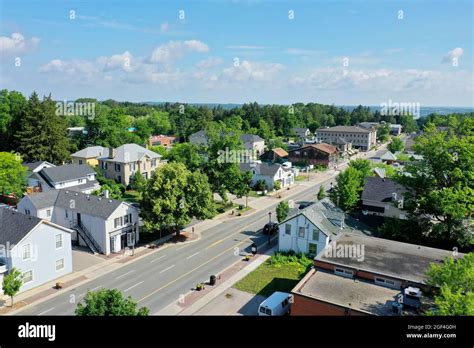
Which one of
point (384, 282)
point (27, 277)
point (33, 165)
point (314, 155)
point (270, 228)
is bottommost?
point (27, 277)

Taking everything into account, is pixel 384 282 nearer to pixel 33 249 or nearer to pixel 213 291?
pixel 213 291

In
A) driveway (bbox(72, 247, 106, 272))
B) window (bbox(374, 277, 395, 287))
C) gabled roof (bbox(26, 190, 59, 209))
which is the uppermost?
gabled roof (bbox(26, 190, 59, 209))

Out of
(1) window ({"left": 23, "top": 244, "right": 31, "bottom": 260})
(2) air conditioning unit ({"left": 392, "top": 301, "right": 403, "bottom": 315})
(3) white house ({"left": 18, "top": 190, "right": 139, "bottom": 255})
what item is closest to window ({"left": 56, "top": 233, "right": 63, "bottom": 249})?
(1) window ({"left": 23, "top": 244, "right": 31, "bottom": 260})

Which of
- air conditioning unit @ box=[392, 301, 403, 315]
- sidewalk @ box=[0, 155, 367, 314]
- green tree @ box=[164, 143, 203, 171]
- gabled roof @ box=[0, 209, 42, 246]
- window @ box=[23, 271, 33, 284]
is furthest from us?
green tree @ box=[164, 143, 203, 171]

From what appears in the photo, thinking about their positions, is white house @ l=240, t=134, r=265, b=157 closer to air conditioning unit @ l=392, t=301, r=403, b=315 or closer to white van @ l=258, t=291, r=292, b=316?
white van @ l=258, t=291, r=292, b=316

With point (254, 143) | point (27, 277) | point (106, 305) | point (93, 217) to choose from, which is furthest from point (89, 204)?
point (254, 143)
